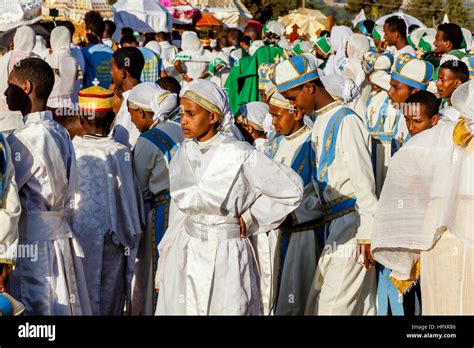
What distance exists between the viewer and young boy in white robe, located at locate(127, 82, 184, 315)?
7.05 metres

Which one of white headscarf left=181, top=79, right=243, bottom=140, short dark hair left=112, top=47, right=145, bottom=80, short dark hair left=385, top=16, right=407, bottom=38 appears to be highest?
short dark hair left=385, top=16, right=407, bottom=38

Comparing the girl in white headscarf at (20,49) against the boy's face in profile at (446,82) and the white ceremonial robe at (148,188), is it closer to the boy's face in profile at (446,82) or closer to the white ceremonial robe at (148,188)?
the white ceremonial robe at (148,188)

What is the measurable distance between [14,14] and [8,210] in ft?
32.2

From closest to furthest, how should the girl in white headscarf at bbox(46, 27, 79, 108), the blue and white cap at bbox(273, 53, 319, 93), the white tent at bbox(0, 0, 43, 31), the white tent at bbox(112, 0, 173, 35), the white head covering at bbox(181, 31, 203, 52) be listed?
the blue and white cap at bbox(273, 53, 319, 93)
the girl in white headscarf at bbox(46, 27, 79, 108)
the white tent at bbox(0, 0, 43, 31)
the white head covering at bbox(181, 31, 203, 52)
the white tent at bbox(112, 0, 173, 35)

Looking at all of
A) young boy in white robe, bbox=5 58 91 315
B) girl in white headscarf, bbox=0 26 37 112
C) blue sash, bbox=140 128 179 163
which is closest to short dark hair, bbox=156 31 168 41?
girl in white headscarf, bbox=0 26 37 112

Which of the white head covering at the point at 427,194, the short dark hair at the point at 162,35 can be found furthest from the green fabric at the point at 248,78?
the white head covering at the point at 427,194

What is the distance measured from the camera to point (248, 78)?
1324cm

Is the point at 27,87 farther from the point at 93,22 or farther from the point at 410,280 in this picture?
the point at 93,22

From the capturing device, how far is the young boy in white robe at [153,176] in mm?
7051

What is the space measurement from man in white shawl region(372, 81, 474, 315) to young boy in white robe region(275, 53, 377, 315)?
1303mm

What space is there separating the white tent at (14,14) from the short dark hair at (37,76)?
8482mm

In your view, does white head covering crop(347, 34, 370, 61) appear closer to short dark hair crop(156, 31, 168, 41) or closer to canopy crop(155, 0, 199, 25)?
short dark hair crop(156, 31, 168, 41)
